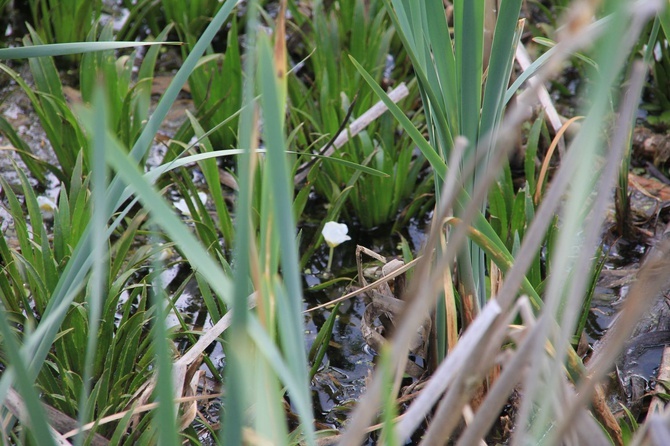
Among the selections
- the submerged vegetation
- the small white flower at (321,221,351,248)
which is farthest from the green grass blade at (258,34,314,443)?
the small white flower at (321,221,351,248)

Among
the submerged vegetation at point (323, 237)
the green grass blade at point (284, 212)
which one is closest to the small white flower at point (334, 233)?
the submerged vegetation at point (323, 237)

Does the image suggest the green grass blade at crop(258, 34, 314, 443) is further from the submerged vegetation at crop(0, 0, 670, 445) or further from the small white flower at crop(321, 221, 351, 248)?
the small white flower at crop(321, 221, 351, 248)

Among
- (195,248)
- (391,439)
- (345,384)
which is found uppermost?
(195,248)

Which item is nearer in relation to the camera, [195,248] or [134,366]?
[195,248]

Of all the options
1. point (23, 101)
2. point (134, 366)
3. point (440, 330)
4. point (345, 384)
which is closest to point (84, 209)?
point (134, 366)

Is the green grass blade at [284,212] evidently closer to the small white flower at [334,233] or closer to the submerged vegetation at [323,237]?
the submerged vegetation at [323,237]

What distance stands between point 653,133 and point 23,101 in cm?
176

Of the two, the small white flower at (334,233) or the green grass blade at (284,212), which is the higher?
the green grass blade at (284,212)

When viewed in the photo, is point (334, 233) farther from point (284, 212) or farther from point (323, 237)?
point (284, 212)

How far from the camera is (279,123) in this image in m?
0.49

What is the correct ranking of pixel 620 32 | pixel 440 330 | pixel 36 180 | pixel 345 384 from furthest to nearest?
pixel 36 180 → pixel 345 384 → pixel 440 330 → pixel 620 32

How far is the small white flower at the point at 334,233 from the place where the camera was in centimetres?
142

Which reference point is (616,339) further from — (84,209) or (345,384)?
(84,209)

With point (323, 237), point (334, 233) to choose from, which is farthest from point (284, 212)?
point (323, 237)
